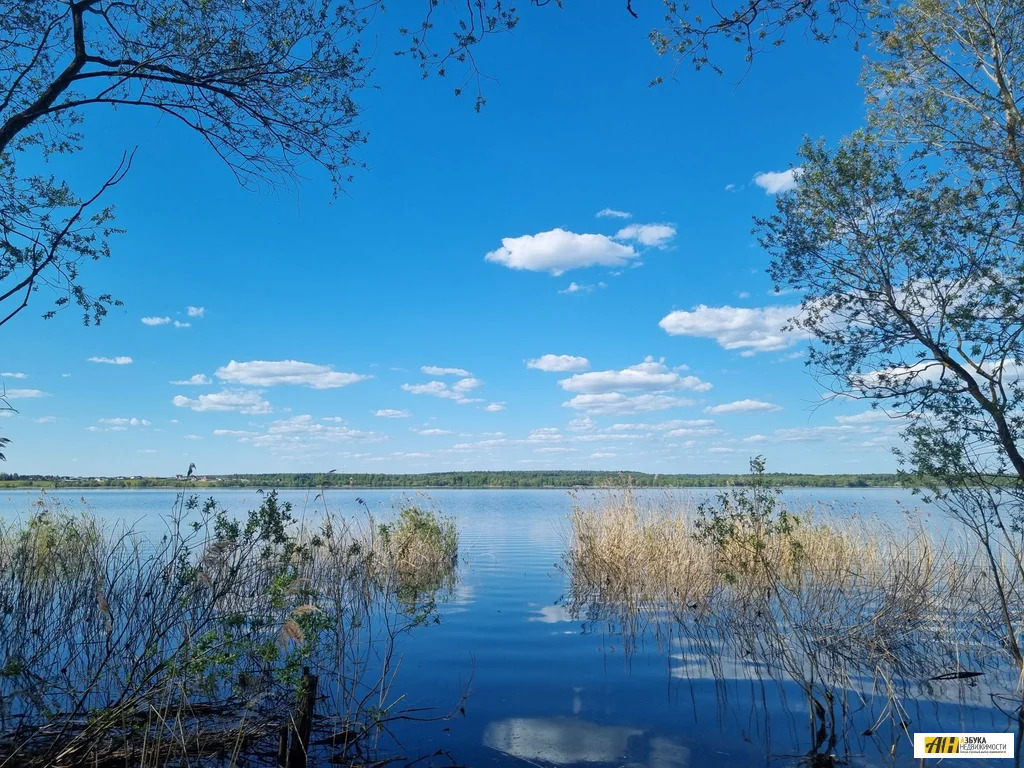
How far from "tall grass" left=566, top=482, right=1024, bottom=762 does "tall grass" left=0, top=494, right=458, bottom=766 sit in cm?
361

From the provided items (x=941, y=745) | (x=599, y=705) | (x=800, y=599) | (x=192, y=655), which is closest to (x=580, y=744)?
(x=599, y=705)

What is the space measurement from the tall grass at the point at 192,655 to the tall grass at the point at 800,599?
3.61 m

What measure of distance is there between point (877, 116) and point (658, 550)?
775 cm

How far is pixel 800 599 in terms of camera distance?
24.1ft

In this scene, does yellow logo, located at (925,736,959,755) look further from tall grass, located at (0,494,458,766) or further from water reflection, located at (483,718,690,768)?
tall grass, located at (0,494,458,766)

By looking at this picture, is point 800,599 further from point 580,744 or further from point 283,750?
point 283,750

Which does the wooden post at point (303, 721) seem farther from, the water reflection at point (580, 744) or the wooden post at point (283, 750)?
the water reflection at point (580, 744)

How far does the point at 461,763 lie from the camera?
500 centimetres

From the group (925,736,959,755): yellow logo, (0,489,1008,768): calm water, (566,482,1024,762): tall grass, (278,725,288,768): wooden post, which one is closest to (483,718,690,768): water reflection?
(0,489,1008,768): calm water

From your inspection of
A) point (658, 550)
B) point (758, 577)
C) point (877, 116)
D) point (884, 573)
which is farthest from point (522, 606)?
point (877, 116)

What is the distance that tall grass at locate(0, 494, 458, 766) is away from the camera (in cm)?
402

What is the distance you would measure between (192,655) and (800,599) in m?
6.28

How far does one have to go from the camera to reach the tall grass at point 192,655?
4.02 meters

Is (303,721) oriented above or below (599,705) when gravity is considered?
above
